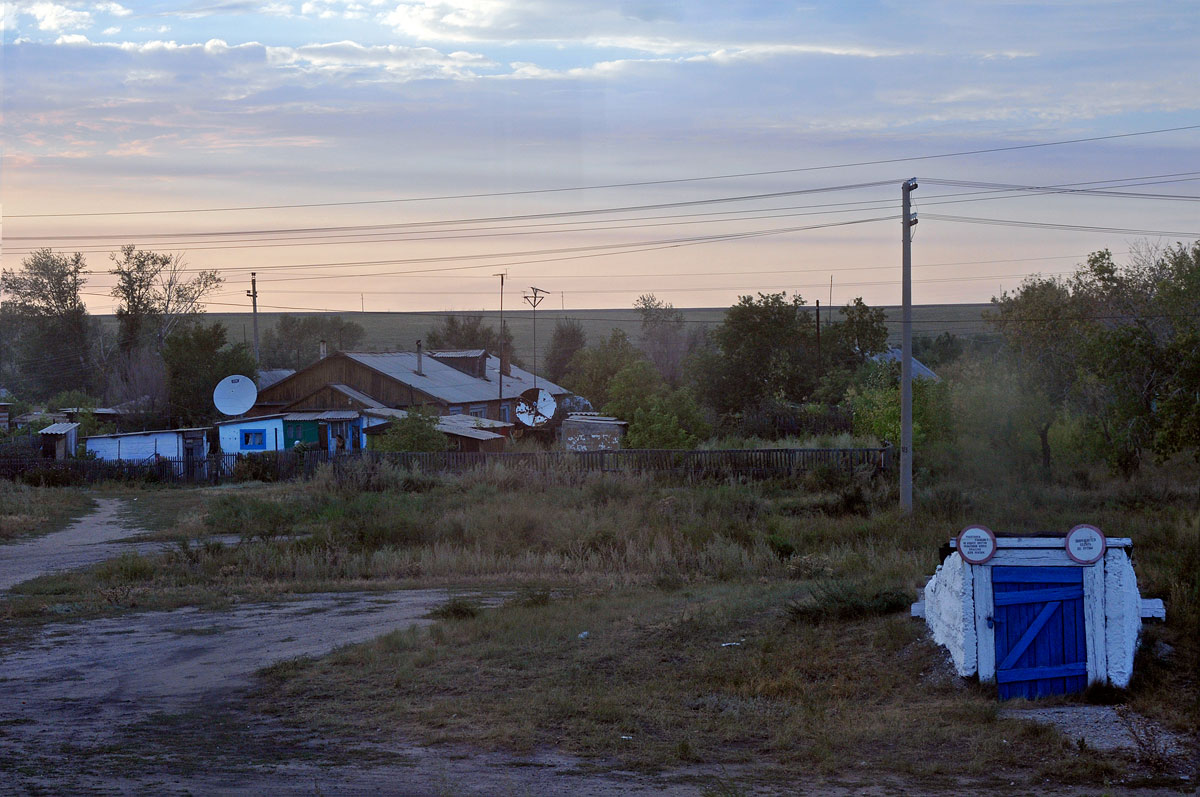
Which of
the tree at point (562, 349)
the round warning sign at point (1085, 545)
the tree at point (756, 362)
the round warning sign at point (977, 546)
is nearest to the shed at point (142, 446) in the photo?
the tree at point (756, 362)

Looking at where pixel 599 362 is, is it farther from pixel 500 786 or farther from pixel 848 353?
pixel 500 786

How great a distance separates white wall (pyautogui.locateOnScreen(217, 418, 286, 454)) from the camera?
157 feet

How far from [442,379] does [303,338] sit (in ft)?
181

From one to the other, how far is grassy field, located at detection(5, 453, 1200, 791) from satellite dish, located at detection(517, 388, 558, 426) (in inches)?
991

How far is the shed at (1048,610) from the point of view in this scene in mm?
Result: 9875

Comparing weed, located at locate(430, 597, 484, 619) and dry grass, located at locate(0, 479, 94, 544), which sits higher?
weed, located at locate(430, 597, 484, 619)

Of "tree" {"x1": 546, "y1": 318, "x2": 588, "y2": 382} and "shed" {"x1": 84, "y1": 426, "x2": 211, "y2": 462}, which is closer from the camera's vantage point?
"shed" {"x1": 84, "y1": 426, "x2": 211, "y2": 462}

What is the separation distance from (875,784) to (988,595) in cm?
307

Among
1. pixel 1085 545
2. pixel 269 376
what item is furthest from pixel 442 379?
pixel 1085 545

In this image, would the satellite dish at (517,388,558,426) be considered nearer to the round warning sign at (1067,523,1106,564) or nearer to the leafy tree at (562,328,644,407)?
the leafy tree at (562,328,644,407)

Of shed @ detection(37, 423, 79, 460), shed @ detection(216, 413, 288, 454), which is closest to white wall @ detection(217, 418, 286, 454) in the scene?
shed @ detection(216, 413, 288, 454)

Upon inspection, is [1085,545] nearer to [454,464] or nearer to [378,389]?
[454,464]

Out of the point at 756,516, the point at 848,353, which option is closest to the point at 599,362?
the point at 848,353

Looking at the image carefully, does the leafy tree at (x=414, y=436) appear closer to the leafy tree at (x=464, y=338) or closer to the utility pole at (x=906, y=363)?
the utility pole at (x=906, y=363)
